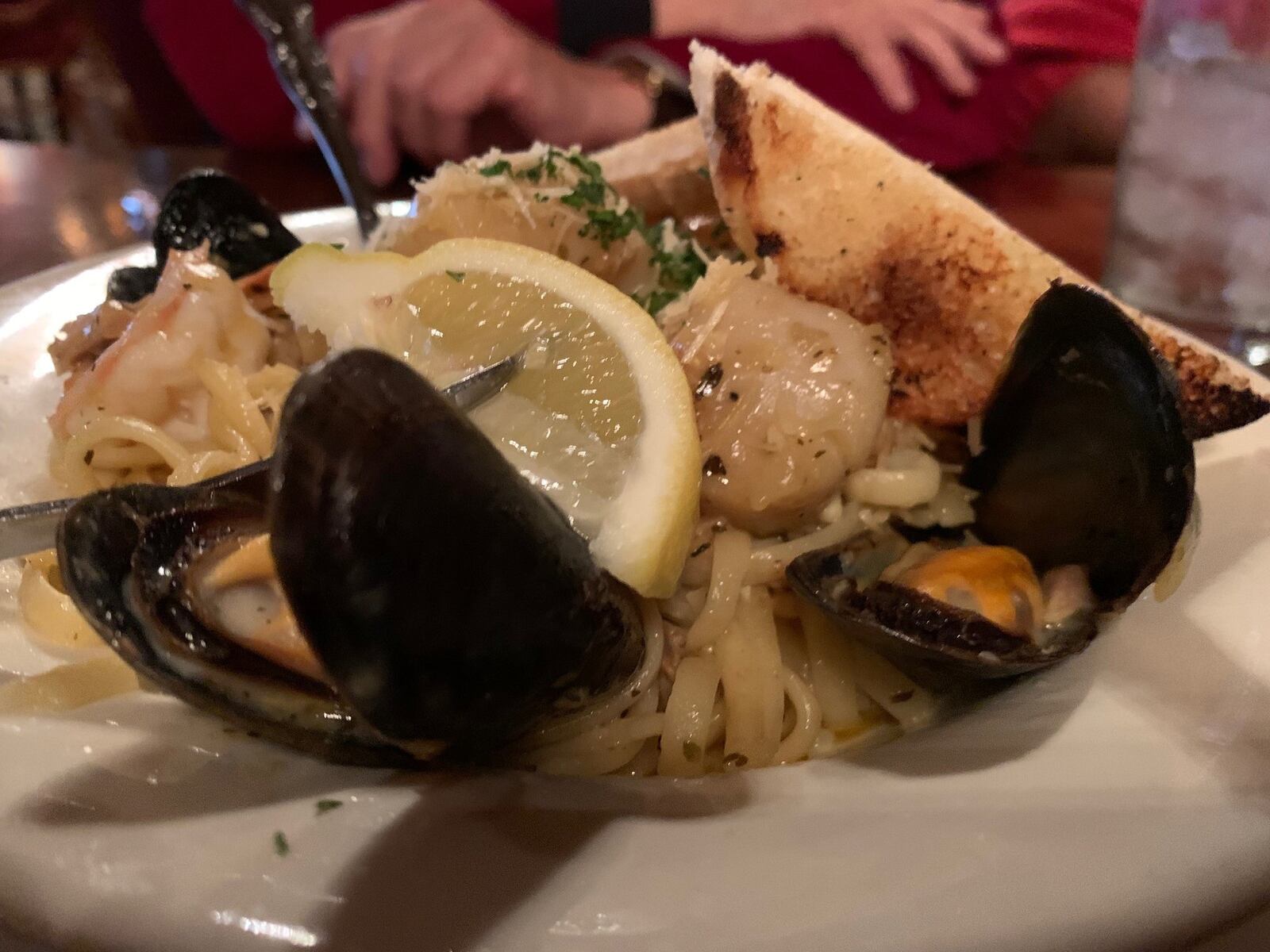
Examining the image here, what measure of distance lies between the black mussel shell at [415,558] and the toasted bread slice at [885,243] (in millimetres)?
961

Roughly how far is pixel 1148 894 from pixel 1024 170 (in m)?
4.27

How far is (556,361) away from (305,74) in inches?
85.0

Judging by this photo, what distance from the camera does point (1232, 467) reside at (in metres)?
1.73

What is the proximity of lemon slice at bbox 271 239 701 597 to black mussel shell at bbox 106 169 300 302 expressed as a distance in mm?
754

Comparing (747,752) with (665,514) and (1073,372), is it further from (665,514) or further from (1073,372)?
(1073,372)

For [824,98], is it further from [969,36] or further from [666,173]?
[666,173]

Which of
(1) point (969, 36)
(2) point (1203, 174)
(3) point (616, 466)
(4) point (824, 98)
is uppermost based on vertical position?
(3) point (616, 466)

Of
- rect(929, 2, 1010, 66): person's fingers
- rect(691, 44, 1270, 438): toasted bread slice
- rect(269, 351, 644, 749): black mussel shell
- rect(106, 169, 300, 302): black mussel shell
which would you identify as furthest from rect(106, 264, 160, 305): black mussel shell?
rect(929, 2, 1010, 66): person's fingers

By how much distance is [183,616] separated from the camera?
3.55 ft

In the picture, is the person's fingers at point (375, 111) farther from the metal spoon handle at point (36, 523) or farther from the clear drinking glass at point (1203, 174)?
the metal spoon handle at point (36, 523)

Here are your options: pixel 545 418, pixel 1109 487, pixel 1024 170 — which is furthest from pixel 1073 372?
pixel 1024 170

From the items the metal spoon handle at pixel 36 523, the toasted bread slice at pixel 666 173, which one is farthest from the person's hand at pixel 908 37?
the metal spoon handle at pixel 36 523

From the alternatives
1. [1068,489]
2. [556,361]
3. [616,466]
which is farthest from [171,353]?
[1068,489]

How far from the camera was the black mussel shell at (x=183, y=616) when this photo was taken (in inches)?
40.5
